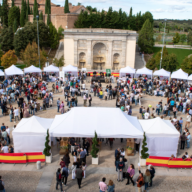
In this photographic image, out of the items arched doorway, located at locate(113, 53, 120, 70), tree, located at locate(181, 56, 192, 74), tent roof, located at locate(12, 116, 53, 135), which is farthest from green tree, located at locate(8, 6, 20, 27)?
tent roof, located at locate(12, 116, 53, 135)

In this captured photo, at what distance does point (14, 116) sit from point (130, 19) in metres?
45.5

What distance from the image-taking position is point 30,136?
12.7 metres

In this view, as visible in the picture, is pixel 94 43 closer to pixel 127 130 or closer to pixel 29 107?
pixel 29 107

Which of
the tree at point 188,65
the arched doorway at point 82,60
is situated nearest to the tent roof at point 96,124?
the tree at point 188,65

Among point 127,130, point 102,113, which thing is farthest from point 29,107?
point 127,130

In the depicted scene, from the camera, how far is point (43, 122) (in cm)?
1347

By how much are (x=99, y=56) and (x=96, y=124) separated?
92.7 feet

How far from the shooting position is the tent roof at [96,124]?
12570 millimetres

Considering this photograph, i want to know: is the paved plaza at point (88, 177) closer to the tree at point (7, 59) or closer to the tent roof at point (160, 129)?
the tent roof at point (160, 129)

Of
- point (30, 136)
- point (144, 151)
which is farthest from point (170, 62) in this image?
point (30, 136)

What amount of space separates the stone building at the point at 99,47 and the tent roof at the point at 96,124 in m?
26.1

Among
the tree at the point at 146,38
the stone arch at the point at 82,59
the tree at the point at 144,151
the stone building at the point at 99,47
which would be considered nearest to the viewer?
the tree at the point at 144,151

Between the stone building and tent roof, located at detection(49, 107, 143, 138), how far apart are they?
26092 mm

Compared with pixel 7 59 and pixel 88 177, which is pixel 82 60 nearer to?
pixel 7 59
